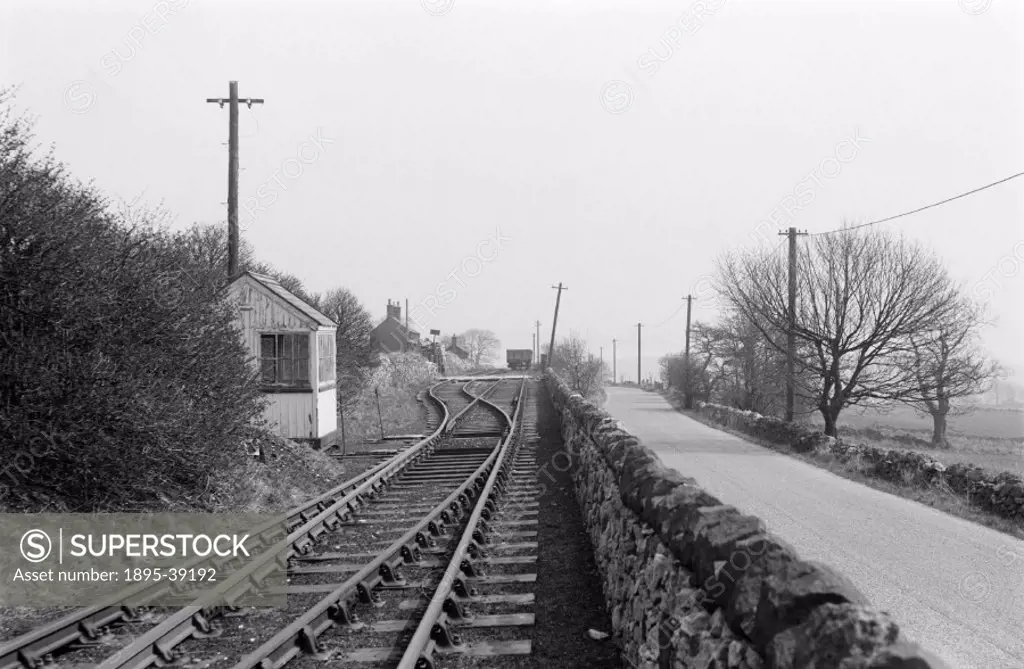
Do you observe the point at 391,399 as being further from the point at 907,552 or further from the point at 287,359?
the point at 907,552

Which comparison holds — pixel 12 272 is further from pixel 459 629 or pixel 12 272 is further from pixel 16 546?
pixel 459 629

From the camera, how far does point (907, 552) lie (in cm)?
1020

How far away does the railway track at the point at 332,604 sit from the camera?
19.0ft

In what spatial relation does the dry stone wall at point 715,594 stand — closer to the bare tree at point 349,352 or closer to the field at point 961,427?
the bare tree at point 349,352

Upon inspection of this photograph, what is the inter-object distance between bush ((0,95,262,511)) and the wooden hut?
6.57 meters

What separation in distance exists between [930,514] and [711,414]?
2527 centimetres

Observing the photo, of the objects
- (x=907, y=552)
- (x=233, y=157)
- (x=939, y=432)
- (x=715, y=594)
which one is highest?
(x=233, y=157)

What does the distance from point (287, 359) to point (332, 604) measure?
12324 mm

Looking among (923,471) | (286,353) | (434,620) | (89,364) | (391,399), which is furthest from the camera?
(391,399)

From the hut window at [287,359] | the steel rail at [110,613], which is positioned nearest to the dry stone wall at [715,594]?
the steel rail at [110,613]

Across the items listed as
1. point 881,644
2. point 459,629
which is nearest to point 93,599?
point 459,629

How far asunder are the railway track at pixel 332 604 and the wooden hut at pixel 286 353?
232 inches

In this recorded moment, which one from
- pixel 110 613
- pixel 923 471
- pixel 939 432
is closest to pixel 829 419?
pixel 923 471

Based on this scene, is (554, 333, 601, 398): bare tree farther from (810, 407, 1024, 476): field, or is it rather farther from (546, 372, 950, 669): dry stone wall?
(546, 372, 950, 669): dry stone wall
